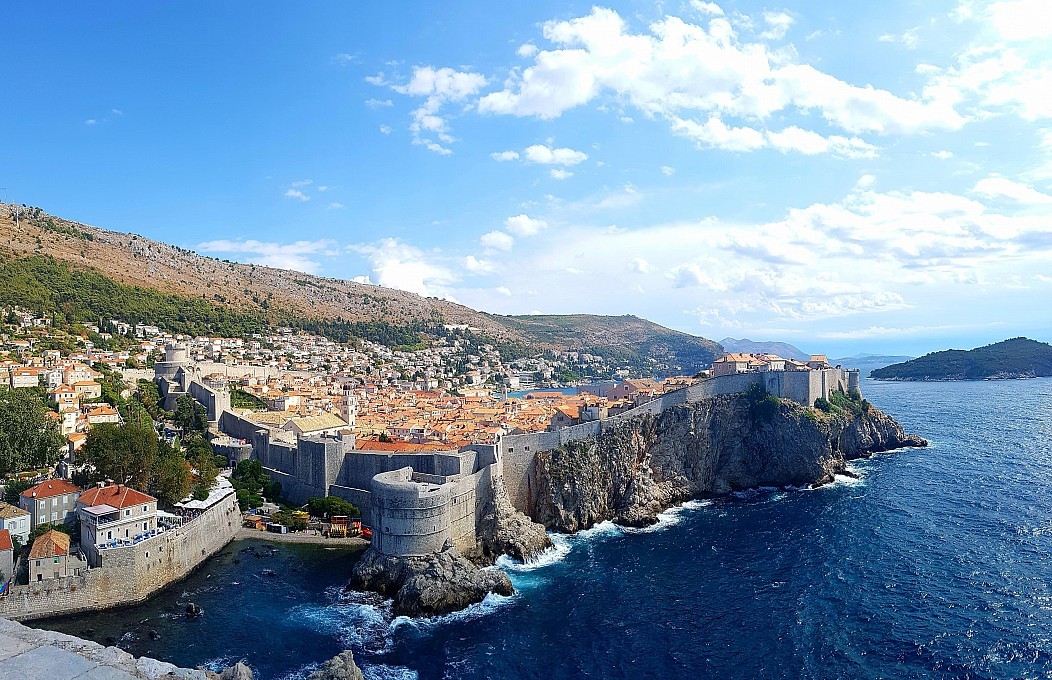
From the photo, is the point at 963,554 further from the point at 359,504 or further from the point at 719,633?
the point at 359,504

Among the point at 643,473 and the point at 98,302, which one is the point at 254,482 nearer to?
the point at 643,473

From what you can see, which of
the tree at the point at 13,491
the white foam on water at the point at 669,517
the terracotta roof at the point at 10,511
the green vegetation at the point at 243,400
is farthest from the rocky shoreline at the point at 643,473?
the green vegetation at the point at 243,400

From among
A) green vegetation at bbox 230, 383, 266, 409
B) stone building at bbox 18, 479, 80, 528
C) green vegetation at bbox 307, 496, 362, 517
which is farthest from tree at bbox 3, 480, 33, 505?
green vegetation at bbox 230, 383, 266, 409

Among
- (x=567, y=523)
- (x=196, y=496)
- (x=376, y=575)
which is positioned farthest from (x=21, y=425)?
(x=567, y=523)

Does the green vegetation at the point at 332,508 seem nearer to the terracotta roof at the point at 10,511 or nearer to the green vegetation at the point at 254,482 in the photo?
the green vegetation at the point at 254,482

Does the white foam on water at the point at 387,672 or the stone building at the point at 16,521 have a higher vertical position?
the stone building at the point at 16,521

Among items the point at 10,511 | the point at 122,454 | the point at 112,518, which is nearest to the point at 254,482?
the point at 122,454
